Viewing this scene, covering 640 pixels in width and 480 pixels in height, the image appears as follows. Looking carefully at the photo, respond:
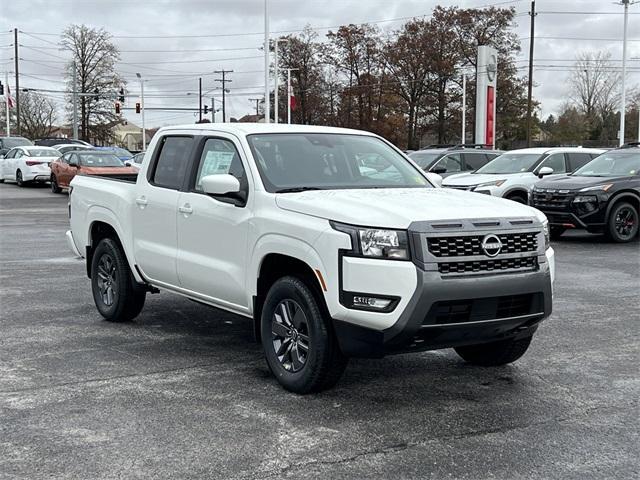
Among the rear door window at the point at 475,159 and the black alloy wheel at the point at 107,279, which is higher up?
the rear door window at the point at 475,159

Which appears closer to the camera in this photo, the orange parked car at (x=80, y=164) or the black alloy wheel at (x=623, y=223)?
the black alloy wheel at (x=623, y=223)

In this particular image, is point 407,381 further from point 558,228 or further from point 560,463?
point 558,228

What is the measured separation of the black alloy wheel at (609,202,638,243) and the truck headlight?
10.6 metres

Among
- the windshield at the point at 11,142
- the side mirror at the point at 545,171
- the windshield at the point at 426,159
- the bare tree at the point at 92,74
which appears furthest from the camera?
the bare tree at the point at 92,74

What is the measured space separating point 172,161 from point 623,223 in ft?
33.4

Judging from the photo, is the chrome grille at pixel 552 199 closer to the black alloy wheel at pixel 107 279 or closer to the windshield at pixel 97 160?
the black alloy wheel at pixel 107 279

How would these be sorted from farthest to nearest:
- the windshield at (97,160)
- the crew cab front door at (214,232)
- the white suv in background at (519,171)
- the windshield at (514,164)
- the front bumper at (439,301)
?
the windshield at (97,160) → the windshield at (514,164) → the white suv in background at (519,171) → the crew cab front door at (214,232) → the front bumper at (439,301)

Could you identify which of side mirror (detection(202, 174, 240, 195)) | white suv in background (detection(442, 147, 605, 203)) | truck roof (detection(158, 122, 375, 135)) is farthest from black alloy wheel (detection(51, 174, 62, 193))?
side mirror (detection(202, 174, 240, 195))

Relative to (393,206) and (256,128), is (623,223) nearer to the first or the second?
(256,128)

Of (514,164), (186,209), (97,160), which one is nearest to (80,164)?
(97,160)

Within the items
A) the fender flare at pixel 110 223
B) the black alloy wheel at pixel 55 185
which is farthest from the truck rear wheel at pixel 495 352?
the black alloy wheel at pixel 55 185

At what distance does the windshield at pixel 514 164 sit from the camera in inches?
677

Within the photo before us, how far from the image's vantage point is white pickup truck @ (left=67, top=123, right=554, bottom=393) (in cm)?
479

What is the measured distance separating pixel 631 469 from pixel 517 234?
1.58m
